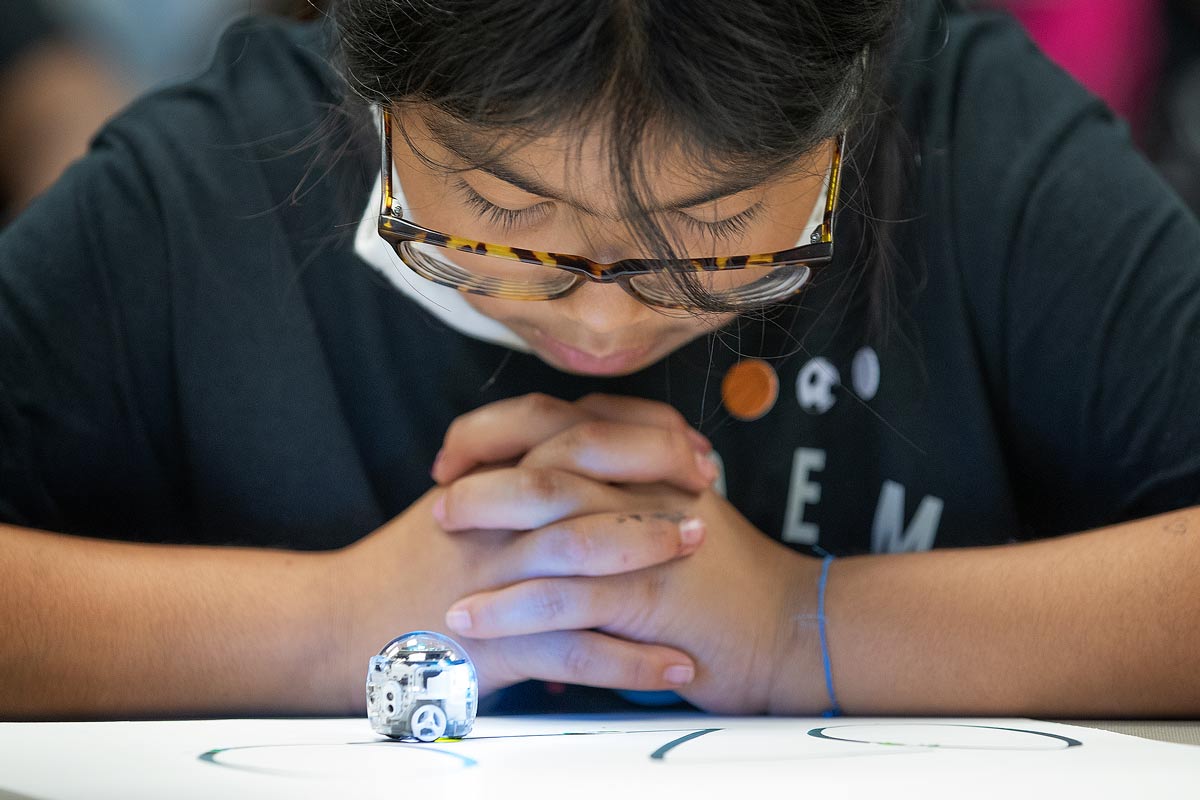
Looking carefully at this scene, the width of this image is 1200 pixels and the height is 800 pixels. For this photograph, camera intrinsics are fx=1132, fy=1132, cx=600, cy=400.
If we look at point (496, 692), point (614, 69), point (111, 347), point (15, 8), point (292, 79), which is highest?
point (15, 8)

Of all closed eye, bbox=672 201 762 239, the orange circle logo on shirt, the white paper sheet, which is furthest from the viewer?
the orange circle logo on shirt

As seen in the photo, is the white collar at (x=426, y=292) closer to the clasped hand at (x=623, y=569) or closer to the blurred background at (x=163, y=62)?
the clasped hand at (x=623, y=569)

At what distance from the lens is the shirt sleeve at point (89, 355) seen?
1.01m

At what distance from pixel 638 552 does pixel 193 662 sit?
1.18 ft

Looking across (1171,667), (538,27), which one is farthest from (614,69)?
(1171,667)

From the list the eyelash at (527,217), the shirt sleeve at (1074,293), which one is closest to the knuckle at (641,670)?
the eyelash at (527,217)

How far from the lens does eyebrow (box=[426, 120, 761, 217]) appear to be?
0.73 m

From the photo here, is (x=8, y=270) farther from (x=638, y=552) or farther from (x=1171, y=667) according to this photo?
(x=1171, y=667)

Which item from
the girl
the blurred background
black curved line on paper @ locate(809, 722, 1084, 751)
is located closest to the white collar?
the girl

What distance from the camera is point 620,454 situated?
0.92 m

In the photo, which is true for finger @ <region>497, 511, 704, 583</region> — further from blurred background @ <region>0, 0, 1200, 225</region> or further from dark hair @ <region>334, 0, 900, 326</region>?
blurred background @ <region>0, 0, 1200, 225</region>

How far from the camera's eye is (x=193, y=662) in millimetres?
885

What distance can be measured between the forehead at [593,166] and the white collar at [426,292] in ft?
0.89

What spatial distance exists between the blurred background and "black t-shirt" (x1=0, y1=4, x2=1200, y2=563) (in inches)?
42.6
